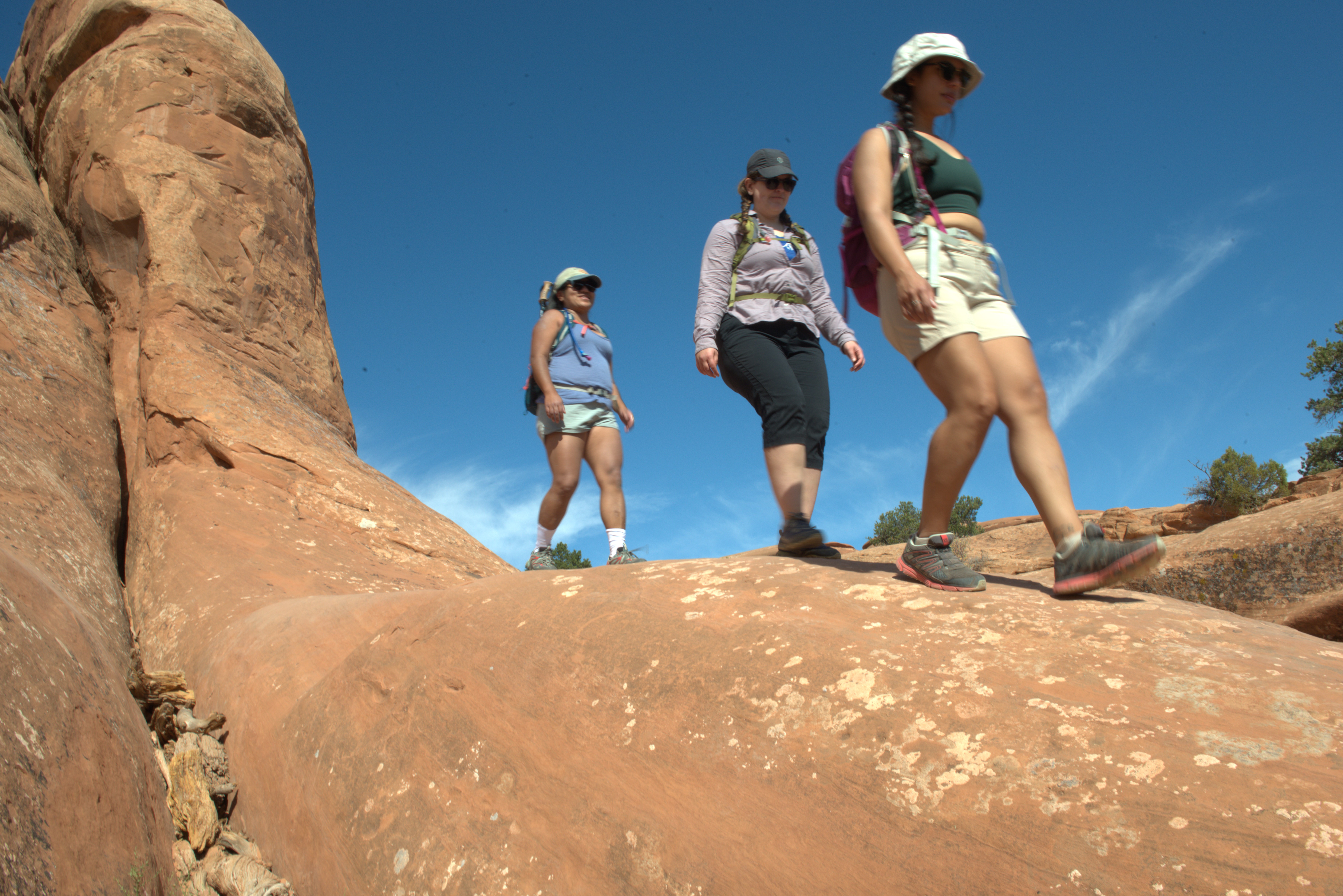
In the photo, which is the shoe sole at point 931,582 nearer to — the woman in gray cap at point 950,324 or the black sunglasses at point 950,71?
the woman in gray cap at point 950,324

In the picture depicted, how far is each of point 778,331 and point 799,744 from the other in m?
1.91

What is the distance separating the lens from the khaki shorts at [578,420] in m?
4.88

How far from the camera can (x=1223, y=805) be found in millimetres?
1555

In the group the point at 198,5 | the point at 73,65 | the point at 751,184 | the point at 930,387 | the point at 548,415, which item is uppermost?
the point at 198,5

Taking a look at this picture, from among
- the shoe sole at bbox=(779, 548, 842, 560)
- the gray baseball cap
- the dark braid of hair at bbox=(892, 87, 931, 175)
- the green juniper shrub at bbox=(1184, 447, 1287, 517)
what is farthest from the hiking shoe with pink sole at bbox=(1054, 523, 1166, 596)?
the green juniper shrub at bbox=(1184, 447, 1287, 517)

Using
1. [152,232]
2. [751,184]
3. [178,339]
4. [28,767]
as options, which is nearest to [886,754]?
[28,767]

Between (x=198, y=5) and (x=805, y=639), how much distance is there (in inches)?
336

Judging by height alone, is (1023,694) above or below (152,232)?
below

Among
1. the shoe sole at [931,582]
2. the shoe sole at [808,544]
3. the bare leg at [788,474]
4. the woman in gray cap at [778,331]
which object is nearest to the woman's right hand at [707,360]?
the woman in gray cap at [778,331]

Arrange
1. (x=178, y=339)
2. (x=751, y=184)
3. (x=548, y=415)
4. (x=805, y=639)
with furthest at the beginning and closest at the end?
(x=178, y=339), (x=548, y=415), (x=751, y=184), (x=805, y=639)

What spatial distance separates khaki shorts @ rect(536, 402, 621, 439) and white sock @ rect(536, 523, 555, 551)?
1.76 ft

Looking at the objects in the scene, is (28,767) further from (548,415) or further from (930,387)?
(548,415)

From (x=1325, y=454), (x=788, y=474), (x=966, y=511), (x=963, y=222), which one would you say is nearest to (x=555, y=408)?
(x=788, y=474)

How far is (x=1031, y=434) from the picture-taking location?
2.48 meters
